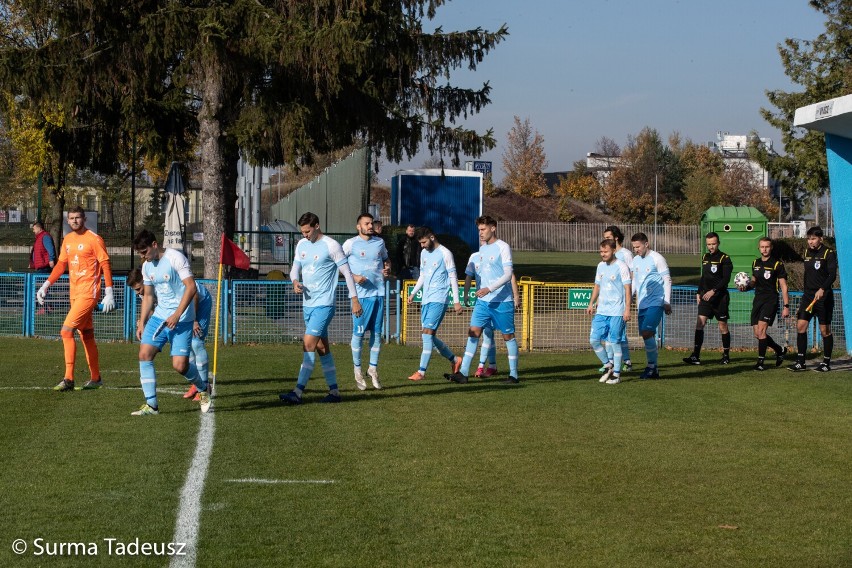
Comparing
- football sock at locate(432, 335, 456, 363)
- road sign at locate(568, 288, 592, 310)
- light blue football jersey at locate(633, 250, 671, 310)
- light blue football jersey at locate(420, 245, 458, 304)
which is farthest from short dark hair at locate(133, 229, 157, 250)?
road sign at locate(568, 288, 592, 310)

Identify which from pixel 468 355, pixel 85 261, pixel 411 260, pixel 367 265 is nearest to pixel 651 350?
pixel 468 355

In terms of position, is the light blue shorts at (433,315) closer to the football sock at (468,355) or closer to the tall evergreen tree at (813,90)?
the football sock at (468,355)

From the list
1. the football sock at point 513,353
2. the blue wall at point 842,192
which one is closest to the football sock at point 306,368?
the football sock at point 513,353

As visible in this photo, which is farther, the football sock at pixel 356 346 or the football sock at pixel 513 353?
the football sock at pixel 513 353

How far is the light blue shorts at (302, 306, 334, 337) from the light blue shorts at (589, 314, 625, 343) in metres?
4.38

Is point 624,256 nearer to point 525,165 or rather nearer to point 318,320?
point 318,320

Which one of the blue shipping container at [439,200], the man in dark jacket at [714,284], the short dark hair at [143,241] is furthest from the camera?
the blue shipping container at [439,200]

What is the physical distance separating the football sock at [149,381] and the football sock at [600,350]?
6.42m

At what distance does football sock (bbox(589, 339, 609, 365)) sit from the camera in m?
14.8

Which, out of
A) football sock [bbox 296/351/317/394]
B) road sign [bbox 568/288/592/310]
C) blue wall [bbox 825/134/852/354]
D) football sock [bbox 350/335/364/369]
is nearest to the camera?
football sock [bbox 296/351/317/394]

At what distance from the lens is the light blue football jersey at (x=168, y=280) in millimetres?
10602

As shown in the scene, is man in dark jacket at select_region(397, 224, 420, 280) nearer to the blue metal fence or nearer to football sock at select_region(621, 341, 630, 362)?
the blue metal fence

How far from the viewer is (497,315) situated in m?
14.0

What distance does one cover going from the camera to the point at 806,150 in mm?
41219
